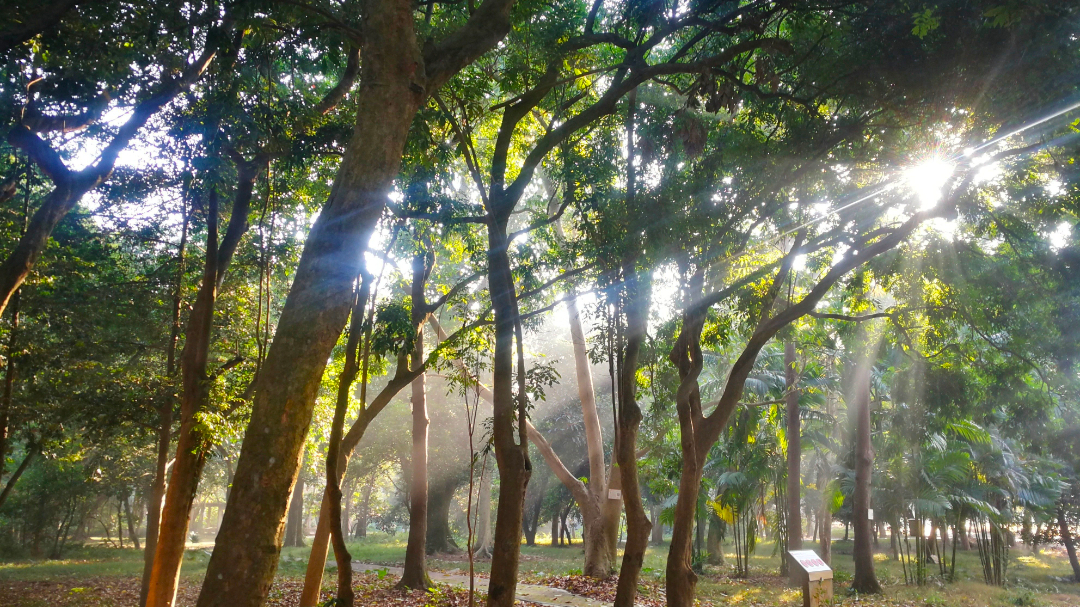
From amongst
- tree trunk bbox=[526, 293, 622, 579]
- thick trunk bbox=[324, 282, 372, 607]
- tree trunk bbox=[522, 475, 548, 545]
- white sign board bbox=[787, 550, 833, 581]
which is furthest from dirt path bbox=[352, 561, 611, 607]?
tree trunk bbox=[522, 475, 548, 545]

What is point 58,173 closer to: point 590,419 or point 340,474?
point 340,474

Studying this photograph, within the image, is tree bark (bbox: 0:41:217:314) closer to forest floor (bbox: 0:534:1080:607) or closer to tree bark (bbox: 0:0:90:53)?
tree bark (bbox: 0:0:90:53)

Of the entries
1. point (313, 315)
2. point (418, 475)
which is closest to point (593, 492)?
point (418, 475)

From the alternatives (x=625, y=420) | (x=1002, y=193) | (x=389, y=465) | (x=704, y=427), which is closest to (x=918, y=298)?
(x=1002, y=193)

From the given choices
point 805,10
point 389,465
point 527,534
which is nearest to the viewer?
point 805,10

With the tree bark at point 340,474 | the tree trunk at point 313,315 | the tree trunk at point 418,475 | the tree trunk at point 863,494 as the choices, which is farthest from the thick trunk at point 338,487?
the tree trunk at point 863,494

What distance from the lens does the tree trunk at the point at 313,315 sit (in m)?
3.40

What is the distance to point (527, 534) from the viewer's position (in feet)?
108

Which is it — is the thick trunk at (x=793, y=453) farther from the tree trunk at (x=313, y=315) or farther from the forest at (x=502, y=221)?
the tree trunk at (x=313, y=315)

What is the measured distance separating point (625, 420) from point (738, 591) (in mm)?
7132

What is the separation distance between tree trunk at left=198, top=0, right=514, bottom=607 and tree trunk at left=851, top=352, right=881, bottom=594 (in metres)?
13.1

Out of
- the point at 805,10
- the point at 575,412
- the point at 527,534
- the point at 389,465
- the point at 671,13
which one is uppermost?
the point at 671,13

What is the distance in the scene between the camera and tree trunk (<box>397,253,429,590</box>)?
10.4 metres

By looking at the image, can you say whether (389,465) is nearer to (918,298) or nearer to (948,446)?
(948,446)
